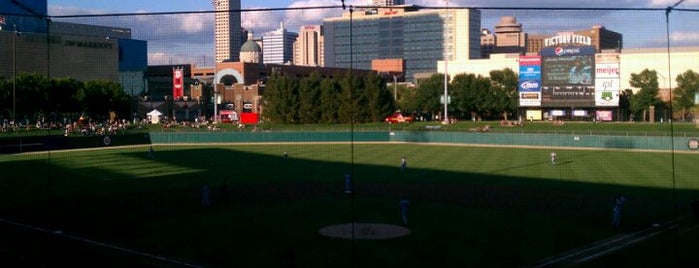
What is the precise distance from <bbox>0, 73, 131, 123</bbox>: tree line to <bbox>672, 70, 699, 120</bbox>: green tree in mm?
31242

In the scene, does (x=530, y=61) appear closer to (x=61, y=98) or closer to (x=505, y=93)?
(x=505, y=93)

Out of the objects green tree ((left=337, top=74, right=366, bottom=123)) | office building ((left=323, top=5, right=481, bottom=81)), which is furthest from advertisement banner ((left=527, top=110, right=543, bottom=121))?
office building ((left=323, top=5, right=481, bottom=81))

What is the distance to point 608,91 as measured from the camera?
4881 centimetres

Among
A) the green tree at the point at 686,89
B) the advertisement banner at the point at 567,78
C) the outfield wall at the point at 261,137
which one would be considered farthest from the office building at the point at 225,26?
the advertisement banner at the point at 567,78

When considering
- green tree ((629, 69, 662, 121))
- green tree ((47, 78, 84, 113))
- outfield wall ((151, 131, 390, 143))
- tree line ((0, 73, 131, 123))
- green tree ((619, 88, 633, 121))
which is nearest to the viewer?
outfield wall ((151, 131, 390, 143))

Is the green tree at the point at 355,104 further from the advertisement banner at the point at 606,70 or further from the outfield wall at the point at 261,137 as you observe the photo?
the advertisement banner at the point at 606,70

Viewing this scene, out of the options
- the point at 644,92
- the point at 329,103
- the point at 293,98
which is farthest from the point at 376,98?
the point at 644,92

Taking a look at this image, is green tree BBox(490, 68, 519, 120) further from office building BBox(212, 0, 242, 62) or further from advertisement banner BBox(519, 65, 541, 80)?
office building BBox(212, 0, 242, 62)

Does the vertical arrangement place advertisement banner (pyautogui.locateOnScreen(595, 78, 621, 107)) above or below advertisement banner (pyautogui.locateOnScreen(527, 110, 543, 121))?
above

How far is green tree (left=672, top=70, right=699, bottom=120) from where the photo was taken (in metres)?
28.2

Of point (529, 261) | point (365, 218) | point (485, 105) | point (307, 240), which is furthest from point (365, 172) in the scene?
point (485, 105)

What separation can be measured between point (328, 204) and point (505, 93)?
4274 cm

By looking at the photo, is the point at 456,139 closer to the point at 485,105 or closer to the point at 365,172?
the point at 365,172

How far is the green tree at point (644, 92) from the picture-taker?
47066 mm
